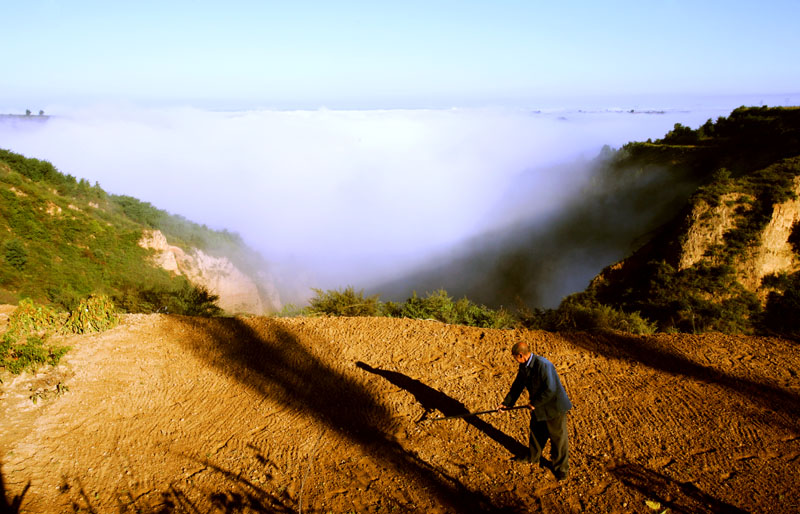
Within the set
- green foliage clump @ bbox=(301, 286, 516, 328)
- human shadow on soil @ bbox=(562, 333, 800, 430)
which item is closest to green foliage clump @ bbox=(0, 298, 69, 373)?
green foliage clump @ bbox=(301, 286, 516, 328)

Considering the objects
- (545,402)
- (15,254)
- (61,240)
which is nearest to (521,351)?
(545,402)

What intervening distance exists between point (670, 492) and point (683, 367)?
9.54ft

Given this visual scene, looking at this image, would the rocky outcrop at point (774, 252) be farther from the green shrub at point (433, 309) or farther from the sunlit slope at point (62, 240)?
the sunlit slope at point (62, 240)

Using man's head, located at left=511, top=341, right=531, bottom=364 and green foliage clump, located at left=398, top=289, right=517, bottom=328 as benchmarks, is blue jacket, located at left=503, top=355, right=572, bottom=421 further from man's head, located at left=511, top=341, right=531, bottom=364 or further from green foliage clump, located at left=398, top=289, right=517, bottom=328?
green foliage clump, located at left=398, top=289, right=517, bottom=328

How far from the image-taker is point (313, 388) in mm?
6902

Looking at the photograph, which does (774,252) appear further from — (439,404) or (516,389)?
(516,389)

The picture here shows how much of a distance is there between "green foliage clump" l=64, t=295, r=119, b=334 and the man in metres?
7.41

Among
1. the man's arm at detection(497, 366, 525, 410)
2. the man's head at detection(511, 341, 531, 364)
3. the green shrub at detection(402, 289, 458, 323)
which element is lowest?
the green shrub at detection(402, 289, 458, 323)

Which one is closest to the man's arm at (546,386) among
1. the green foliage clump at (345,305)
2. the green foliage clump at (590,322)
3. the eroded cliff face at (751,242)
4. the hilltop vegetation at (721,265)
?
the green foliage clump at (590,322)

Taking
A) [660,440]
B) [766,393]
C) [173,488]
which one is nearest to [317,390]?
[173,488]

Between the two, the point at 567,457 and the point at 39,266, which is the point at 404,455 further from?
the point at 39,266

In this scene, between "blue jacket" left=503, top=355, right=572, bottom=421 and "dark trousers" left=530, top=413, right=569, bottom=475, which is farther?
"dark trousers" left=530, top=413, right=569, bottom=475

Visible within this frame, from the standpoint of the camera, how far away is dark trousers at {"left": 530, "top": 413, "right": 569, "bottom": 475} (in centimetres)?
475

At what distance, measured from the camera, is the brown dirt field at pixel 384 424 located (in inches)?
186
